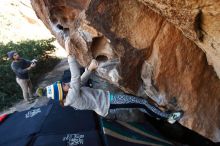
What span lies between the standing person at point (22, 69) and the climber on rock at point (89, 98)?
3529 millimetres

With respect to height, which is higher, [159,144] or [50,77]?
[50,77]

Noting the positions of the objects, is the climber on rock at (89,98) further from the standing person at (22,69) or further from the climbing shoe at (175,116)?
the standing person at (22,69)

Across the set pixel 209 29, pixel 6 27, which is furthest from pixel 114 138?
pixel 6 27

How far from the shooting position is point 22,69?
8.84 meters

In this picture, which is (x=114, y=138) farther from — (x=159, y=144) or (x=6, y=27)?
(x=6, y=27)

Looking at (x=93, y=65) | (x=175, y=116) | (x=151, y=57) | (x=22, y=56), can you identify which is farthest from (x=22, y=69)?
(x=175, y=116)

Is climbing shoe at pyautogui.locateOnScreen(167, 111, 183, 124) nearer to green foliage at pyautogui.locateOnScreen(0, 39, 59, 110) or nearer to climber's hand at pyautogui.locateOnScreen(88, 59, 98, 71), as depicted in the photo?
climber's hand at pyautogui.locateOnScreen(88, 59, 98, 71)

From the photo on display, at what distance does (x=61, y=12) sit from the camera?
665 centimetres

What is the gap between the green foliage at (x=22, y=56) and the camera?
9977 mm

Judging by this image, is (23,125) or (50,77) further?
(50,77)

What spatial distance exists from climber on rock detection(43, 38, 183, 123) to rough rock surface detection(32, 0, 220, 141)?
6.7 inches

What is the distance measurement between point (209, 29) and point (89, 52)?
8.41 feet

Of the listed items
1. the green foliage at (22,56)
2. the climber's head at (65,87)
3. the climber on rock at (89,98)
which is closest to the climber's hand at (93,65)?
the climber on rock at (89,98)

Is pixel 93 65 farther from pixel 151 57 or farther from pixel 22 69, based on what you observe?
pixel 22 69
